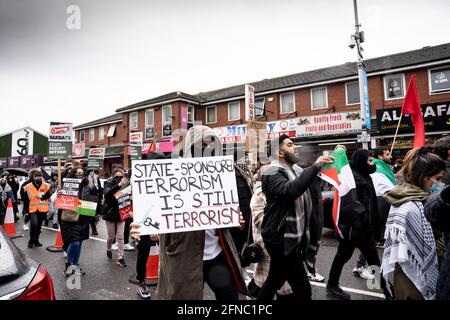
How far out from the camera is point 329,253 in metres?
6.01

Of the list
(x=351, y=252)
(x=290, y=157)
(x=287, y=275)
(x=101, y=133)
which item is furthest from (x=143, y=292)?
(x=101, y=133)

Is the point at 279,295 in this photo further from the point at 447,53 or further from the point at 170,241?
the point at 447,53

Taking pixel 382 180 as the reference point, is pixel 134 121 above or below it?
above

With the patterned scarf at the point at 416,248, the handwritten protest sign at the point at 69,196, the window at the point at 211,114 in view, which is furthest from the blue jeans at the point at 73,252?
the window at the point at 211,114

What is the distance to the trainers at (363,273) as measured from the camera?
14.7 ft

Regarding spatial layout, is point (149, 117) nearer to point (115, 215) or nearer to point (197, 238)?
point (115, 215)

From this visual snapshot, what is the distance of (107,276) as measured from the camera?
195 inches

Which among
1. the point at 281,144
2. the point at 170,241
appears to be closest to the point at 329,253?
the point at 281,144

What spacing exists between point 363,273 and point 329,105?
1687 cm

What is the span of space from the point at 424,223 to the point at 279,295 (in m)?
1.68

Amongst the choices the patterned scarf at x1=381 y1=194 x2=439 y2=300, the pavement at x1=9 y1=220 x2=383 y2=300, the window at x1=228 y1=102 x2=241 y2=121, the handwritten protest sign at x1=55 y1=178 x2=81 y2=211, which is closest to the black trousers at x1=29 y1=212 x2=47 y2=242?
the pavement at x1=9 y1=220 x2=383 y2=300

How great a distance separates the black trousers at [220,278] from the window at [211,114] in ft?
75.6

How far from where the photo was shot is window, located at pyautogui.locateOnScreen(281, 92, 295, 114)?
2136cm

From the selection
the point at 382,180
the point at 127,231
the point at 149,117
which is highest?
the point at 149,117
